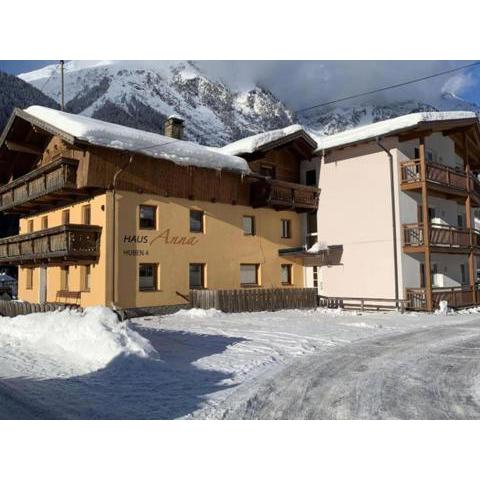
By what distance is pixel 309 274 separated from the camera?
27.7 m

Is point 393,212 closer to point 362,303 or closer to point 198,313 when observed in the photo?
point 362,303

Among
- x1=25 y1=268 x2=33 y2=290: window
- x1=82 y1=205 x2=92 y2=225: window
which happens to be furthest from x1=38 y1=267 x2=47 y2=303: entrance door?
x1=82 y1=205 x2=92 y2=225: window

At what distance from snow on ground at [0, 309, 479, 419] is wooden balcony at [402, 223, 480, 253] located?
677 cm

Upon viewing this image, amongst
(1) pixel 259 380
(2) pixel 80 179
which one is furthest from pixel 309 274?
(1) pixel 259 380

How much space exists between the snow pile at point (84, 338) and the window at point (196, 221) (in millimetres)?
11269

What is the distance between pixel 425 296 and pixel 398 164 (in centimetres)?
657

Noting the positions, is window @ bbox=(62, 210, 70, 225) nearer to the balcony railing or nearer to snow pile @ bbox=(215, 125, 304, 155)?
snow pile @ bbox=(215, 125, 304, 155)

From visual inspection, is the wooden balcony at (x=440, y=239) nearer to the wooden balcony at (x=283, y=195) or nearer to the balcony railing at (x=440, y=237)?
the balcony railing at (x=440, y=237)

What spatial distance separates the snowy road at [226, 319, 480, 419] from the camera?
692 centimetres

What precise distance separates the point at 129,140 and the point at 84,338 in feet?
38.6

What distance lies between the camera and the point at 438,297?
2292 centimetres

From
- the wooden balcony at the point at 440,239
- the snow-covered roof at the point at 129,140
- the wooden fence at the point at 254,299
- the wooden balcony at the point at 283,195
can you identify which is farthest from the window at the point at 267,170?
the wooden balcony at the point at 440,239

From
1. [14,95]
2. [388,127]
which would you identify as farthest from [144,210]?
[14,95]

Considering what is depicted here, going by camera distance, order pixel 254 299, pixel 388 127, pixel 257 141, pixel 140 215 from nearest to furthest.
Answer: pixel 140 215, pixel 254 299, pixel 388 127, pixel 257 141
